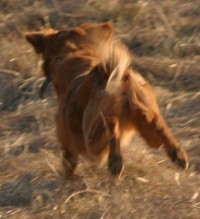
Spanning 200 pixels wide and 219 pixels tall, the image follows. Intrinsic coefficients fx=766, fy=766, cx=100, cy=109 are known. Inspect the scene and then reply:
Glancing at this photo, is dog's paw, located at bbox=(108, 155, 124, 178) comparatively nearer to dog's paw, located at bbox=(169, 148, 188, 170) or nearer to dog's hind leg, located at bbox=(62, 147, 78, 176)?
dog's paw, located at bbox=(169, 148, 188, 170)

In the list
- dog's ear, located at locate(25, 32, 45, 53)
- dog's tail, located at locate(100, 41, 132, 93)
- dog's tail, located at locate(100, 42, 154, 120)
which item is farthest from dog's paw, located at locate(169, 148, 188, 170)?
dog's ear, located at locate(25, 32, 45, 53)

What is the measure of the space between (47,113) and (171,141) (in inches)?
90.3

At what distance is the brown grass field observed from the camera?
5.09 m

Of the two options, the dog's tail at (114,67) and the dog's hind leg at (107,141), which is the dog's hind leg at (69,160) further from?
the dog's tail at (114,67)

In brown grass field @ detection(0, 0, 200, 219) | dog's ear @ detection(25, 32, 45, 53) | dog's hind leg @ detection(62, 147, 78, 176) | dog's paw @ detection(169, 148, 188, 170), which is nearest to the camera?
dog's paw @ detection(169, 148, 188, 170)

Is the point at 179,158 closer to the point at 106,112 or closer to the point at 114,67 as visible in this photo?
the point at 106,112

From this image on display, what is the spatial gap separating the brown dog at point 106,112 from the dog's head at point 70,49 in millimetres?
11

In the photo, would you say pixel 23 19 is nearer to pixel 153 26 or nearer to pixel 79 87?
pixel 153 26

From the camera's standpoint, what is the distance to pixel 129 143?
5859mm

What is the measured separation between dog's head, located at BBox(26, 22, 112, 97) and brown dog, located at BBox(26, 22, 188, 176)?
0.01 m

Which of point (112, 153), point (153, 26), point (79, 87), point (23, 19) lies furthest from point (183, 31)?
point (112, 153)

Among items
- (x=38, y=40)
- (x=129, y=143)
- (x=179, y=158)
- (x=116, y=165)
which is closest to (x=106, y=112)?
(x=116, y=165)

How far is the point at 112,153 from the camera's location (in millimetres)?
4613

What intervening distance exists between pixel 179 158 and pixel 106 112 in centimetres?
55
